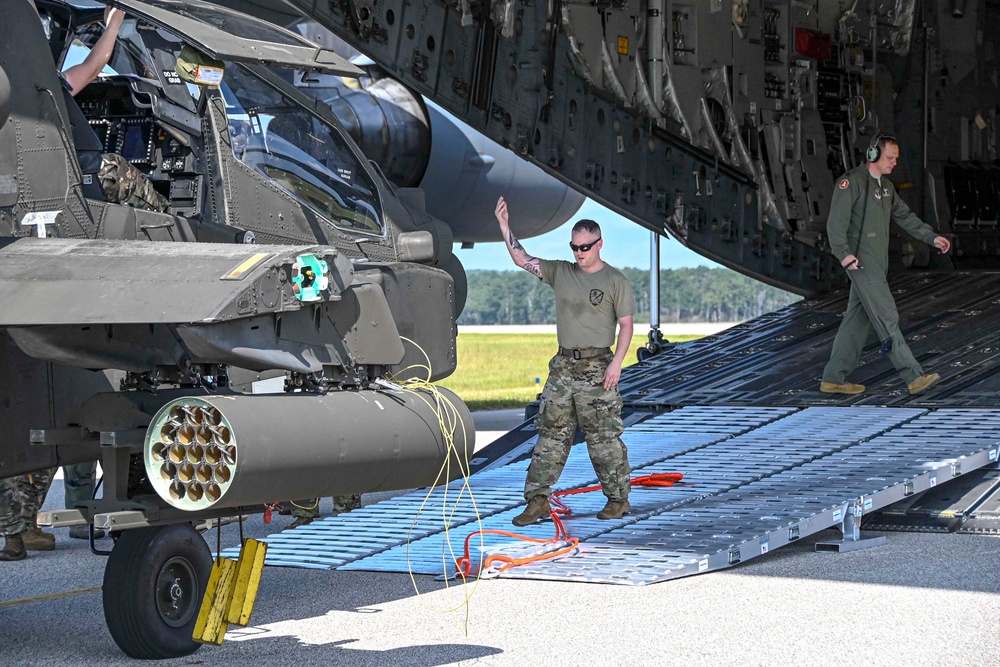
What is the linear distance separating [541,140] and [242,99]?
5.08 m

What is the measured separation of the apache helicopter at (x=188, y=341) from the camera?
5.13m

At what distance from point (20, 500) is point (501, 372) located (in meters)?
29.1

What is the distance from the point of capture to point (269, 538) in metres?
8.25

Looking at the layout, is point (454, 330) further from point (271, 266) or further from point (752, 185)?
point (752, 185)

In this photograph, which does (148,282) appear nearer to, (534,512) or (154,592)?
(154,592)

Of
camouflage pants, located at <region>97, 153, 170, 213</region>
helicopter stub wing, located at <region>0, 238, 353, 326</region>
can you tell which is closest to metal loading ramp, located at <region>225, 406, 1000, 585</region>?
camouflage pants, located at <region>97, 153, 170, 213</region>

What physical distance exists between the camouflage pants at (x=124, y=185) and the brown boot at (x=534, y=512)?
105 inches

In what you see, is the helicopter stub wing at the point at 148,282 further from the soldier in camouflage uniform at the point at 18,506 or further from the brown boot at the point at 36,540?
the brown boot at the point at 36,540

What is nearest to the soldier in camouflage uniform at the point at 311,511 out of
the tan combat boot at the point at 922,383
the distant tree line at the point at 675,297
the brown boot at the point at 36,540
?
the brown boot at the point at 36,540

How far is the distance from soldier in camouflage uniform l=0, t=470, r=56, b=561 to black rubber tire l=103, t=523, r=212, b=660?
258 cm

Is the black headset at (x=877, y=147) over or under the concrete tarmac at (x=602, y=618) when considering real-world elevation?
over

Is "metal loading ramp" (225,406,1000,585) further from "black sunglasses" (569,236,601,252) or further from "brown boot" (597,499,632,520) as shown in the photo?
"black sunglasses" (569,236,601,252)

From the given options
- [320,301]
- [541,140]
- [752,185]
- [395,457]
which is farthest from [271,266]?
[752,185]

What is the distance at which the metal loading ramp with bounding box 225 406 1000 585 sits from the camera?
728 cm
